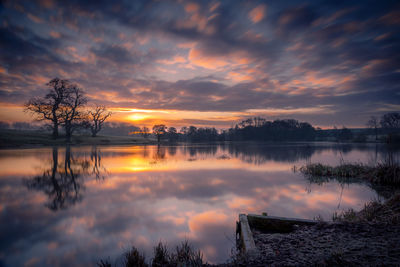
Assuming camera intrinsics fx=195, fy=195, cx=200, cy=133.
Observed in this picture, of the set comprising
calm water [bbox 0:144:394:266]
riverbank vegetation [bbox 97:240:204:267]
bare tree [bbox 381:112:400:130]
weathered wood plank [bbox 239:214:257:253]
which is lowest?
calm water [bbox 0:144:394:266]

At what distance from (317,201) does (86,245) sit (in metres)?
8.46

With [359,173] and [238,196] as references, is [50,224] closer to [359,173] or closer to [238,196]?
[238,196]

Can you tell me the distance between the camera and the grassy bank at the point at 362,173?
10948 mm

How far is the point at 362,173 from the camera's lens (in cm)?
1323

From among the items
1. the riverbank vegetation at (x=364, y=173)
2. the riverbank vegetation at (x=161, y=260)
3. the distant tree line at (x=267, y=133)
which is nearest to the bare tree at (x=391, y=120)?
the distant tree line at (x=267, y=133)

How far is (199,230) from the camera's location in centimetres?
555

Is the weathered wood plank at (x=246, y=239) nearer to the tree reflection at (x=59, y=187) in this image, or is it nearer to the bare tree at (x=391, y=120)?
the tree reflection at (x=59, y=187)

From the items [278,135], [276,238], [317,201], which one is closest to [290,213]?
[317,201]

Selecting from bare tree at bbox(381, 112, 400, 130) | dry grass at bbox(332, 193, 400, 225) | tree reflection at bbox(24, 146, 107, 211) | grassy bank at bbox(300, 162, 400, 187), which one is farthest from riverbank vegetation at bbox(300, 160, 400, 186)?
bare tree at bbox(381, 112, 400, 130)

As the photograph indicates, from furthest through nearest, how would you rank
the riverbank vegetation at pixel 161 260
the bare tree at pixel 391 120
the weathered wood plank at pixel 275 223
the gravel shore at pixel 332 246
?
the bare tree at pixel 391 120, the weathered wood plank at pixel 275 223, the riverbank vegetation at pixel 161 260, the gravel shore at pixel 332 246

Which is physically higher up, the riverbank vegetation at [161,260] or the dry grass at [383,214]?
the dry grass at [383,214]

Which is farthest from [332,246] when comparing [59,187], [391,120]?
[391,120]

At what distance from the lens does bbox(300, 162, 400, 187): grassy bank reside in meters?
10.9

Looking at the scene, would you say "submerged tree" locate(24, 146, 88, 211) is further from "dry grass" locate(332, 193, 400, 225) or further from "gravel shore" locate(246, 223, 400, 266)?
"dry grass" locate(332, 193, 400, 225)
